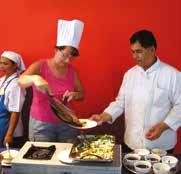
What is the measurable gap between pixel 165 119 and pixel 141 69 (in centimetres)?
33

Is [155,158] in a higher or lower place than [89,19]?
lower

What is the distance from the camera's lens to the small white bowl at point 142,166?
5.21 ft

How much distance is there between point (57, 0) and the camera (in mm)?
2422

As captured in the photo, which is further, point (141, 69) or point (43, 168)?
point (141, 69)

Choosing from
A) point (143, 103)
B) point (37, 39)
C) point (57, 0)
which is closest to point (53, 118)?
point (143, 103)

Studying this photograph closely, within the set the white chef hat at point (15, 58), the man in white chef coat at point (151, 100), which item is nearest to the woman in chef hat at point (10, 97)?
the white chef hat at point (15, 58)

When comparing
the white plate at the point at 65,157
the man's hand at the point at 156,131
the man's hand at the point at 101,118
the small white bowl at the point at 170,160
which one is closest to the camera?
the white plate at the point at 65,157

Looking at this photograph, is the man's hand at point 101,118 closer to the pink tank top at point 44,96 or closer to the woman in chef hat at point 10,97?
the pink tank top at point 44,96

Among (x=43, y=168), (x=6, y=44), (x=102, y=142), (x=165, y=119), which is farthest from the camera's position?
(x=6, y=44)

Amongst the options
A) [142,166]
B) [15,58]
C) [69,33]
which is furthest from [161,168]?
[15,58]

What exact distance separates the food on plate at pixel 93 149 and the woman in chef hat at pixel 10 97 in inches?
31.1

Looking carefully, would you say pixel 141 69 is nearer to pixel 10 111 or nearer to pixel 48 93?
pixel 48 93

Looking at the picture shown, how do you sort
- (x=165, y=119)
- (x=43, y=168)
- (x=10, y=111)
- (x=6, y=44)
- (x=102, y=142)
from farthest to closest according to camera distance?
(x=6, y=44) → (x=10, y=111) → (x=165, y=119) → (x=102, y=142) → (x=43, y=168)

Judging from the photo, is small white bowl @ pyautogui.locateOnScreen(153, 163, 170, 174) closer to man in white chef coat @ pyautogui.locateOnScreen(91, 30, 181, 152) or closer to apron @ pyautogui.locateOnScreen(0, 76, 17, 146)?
man in white chef coat @ pyautogui.locateOnScreen(91, 30, 181, 152)
